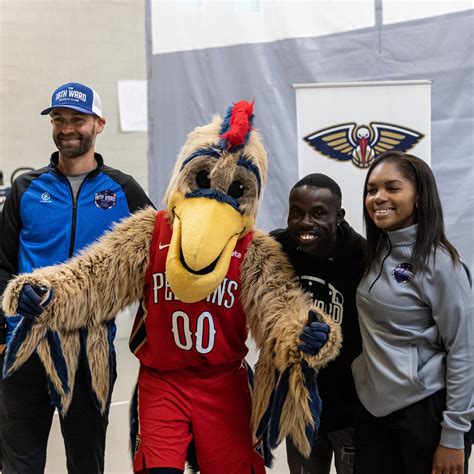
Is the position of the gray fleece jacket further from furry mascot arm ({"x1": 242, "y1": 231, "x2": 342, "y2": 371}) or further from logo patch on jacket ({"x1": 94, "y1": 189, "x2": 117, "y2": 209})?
logo patch on jacket ({"x1": 94, "y1": 189, "x2": 117, "y2": 209})

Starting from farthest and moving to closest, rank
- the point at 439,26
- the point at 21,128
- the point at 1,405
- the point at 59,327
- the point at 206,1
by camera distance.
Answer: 1. the point at 21,128
2. the point at 206,1
3. the point at 439,26
4. the point at 1,405
5. the point at 59,327

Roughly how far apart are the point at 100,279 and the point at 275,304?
53cm

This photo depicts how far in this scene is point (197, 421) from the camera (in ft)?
6.51

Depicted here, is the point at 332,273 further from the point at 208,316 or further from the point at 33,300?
the point at 33,300

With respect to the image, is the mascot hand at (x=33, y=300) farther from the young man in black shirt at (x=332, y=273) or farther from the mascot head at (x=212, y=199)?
the young man in black shirt at (x=332, y=273)

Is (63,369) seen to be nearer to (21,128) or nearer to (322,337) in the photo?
(322,337)

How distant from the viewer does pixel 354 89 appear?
3533 millimetres

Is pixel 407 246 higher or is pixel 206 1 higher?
pixel 206 1

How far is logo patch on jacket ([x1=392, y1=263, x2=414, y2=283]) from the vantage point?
6.05ft

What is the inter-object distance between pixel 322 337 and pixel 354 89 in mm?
1987

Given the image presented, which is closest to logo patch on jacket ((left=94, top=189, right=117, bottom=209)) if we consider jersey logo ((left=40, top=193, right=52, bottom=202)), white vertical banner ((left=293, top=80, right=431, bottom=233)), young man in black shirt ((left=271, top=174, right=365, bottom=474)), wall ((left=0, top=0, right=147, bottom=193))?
jersey logo ((left=40, top=193, right=52, bottom=202))

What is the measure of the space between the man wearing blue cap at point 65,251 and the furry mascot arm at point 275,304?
0.51m

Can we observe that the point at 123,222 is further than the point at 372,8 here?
No

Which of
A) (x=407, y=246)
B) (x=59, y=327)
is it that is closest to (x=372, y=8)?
(x=407, y=246)
